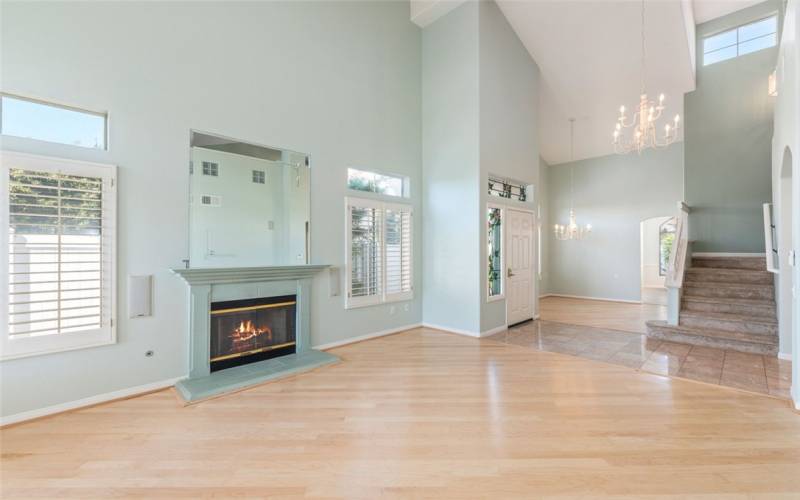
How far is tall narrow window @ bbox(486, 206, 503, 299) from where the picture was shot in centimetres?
551

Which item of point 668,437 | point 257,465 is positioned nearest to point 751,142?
point 668,437

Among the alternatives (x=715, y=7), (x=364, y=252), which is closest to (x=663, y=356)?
(x=364, y=252)

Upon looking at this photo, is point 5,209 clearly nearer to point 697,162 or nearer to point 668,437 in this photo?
point 668,437

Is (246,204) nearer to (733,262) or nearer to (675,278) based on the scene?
(675,278)

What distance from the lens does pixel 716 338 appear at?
14.6 feet

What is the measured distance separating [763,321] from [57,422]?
771 centimetres

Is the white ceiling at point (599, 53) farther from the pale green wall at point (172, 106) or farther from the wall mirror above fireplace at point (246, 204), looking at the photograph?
the wall mirror above fireplace at point (246, 204)

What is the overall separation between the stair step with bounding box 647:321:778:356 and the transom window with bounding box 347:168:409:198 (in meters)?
4.29

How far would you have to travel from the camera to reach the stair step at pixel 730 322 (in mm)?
4367

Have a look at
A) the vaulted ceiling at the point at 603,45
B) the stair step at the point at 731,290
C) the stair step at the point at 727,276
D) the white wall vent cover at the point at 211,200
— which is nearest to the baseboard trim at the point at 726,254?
the stair step at the point at 727,276

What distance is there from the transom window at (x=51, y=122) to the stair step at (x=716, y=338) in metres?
7.02

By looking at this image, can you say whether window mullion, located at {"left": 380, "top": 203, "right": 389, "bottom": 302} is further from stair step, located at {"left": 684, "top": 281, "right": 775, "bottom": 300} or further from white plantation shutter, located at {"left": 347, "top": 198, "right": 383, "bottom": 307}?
stair step, located at {"left": 684, "top": 281, "right": 775, "bottom": 300}

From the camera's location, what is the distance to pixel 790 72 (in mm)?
3182

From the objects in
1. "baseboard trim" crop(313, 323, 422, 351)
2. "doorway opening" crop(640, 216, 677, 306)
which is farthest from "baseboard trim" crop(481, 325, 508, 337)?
"doorway opening" crop(640, 216, 677, 306)
